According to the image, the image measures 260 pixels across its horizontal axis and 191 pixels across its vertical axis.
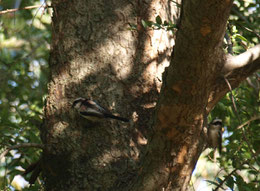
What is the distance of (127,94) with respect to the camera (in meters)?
3.00

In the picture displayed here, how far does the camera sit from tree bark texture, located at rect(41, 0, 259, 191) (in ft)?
7.36

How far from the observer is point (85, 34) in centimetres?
310

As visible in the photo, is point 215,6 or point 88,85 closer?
point 215,6

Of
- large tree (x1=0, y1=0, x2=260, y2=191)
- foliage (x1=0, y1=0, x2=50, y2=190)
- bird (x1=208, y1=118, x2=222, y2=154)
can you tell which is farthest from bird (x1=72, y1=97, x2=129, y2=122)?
bird (x1=208, y1=118, x2=222, y2=154)

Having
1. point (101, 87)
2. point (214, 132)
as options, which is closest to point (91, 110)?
point (101, 87)

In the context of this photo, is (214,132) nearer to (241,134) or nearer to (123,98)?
(241,134)

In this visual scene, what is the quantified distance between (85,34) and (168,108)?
122 centimetres

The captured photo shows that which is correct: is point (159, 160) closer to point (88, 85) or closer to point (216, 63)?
point (216, 63)

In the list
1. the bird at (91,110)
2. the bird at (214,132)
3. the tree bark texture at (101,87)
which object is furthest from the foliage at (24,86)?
the bird at (214,132)

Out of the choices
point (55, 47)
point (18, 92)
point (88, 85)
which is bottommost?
point (18, 92)

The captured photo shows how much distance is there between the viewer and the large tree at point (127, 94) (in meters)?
2.22

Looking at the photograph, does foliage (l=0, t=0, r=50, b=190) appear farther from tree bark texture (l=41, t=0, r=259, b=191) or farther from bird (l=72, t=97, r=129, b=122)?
bird (l=72, t=97, r=129, b=122)

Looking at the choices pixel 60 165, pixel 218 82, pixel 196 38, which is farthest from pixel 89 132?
pixel 196 38

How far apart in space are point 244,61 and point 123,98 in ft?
3.19
